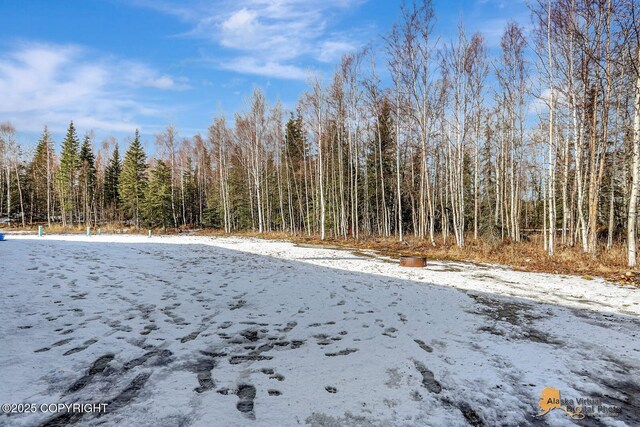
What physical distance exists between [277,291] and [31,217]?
1950 inches

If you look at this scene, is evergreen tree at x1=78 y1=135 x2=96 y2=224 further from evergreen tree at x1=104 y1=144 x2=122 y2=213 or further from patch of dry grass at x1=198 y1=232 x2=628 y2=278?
patch of dry grass at x1=198 y1=232 x2=628 y2=278

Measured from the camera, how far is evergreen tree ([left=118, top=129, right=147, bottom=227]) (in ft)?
119


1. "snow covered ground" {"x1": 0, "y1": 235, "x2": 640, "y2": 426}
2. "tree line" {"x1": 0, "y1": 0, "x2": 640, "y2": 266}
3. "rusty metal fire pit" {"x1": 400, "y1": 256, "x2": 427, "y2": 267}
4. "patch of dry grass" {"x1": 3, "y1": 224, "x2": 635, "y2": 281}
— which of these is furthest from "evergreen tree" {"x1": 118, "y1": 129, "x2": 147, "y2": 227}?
"rusty metal fire pit" {"x1": 400, "y1": 256, "x2": 427, "y2": 267}

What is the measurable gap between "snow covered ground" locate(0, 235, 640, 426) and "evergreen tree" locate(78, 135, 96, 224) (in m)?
39.5

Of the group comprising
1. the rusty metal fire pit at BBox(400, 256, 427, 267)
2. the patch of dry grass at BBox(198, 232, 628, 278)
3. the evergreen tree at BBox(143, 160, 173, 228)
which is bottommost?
the patch of dry grass at BBox(198, 232, 628, 278)

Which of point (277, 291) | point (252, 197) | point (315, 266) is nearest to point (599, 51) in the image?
point (315, 266)

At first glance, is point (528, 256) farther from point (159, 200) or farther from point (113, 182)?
point (113, 182)

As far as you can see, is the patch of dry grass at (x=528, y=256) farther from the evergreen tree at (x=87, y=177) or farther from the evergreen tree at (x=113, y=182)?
the evergreen tree at (x=113, y=182)

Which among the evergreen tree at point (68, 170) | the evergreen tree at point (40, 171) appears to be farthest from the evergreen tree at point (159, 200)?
the evergreen tree at point (40, 171)

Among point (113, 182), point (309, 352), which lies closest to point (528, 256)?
point (309, 352)

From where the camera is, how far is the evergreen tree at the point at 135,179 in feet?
119

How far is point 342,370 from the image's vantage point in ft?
9.83

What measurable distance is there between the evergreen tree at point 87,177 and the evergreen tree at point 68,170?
70 cm

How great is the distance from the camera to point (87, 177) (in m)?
38.3
